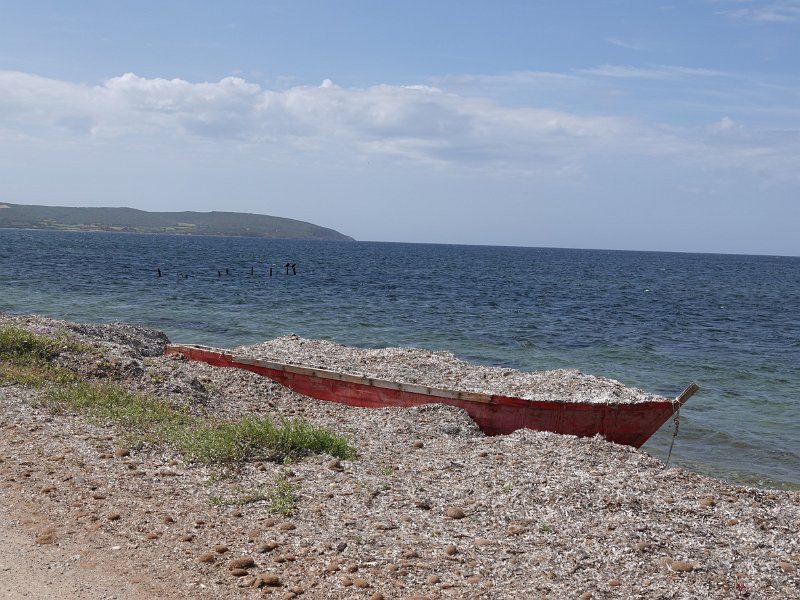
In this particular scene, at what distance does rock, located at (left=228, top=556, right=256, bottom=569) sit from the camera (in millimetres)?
7637

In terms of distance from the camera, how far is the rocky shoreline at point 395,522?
7480mm

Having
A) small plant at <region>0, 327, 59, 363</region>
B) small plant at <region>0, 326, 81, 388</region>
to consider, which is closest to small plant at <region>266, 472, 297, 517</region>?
small plant at <region>0, 326, 81, 388</region>

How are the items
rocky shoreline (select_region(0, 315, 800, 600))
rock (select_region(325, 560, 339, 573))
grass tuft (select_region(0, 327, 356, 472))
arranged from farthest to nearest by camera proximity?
grass tuft (select_region(0, 327, 356, 472)), rock (select_region(325, 560, 339, 573)), rocky shoreline (select_region(0, 315, 800, 600))

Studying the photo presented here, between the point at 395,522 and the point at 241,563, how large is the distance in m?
1.99

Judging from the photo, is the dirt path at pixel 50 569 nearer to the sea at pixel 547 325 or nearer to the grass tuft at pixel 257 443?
the grass tuft at pixel 257 443

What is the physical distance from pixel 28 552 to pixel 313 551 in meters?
2.82

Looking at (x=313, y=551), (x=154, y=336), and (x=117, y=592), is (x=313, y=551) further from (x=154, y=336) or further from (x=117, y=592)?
(x=154, y=336)

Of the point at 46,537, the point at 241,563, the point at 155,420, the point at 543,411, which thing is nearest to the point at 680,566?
the point at 241,563

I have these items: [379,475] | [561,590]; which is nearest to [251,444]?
[379,475]

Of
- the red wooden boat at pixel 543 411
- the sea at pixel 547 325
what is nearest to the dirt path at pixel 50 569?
the red wooden boat at pixel 543 411

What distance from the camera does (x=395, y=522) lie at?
8.95 meters

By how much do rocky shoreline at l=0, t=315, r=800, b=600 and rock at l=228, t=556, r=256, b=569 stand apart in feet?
0.05

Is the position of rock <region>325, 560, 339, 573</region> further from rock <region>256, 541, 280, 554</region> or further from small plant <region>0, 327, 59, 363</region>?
small plant <region>0, 327, 59, 363</region>

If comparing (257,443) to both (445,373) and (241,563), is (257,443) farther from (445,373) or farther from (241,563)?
(445,373)
